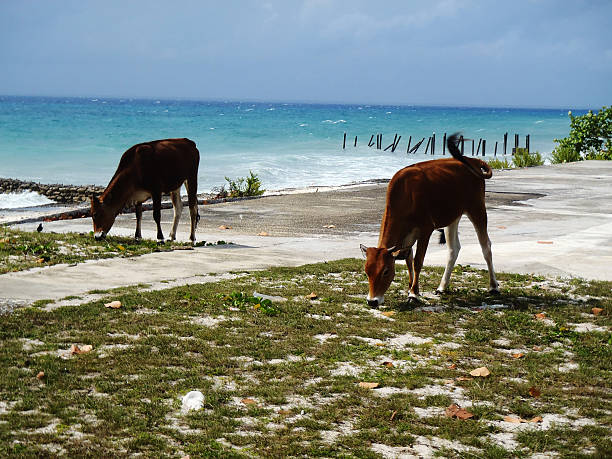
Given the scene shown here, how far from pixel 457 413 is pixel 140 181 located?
983 cm

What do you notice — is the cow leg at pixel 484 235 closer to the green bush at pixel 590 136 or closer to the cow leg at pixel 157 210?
the cow leg at pixel 157 210

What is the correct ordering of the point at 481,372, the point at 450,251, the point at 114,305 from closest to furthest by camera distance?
1. the point at 481,372
2. the point at 114,305
3. the point at 450,251

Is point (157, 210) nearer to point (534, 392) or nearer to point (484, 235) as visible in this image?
point (484, 235)

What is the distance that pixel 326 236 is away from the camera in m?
16.7

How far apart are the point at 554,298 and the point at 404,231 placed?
2451 mm

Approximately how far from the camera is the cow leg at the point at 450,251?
10.7m

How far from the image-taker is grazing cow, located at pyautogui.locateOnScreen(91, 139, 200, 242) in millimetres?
14539

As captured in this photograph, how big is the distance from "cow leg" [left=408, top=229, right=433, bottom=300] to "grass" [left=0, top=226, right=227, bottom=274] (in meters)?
5.39

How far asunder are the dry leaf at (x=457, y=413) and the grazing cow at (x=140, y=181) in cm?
949

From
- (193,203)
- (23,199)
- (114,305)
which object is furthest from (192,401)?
(23,199)

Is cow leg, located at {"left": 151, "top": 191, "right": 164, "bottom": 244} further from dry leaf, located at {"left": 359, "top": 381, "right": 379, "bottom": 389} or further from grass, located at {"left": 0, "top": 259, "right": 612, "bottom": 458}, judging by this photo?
dry leaf, located at {"left": 359, "top": 381, "right": 379, "bottom": 389}

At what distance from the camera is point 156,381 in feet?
22.8

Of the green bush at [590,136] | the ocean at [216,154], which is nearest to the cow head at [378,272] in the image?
the ocean at [216,154]

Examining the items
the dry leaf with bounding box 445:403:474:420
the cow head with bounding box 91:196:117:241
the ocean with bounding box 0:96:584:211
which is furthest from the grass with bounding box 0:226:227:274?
the ocean with bounding box 0:96:584:211
